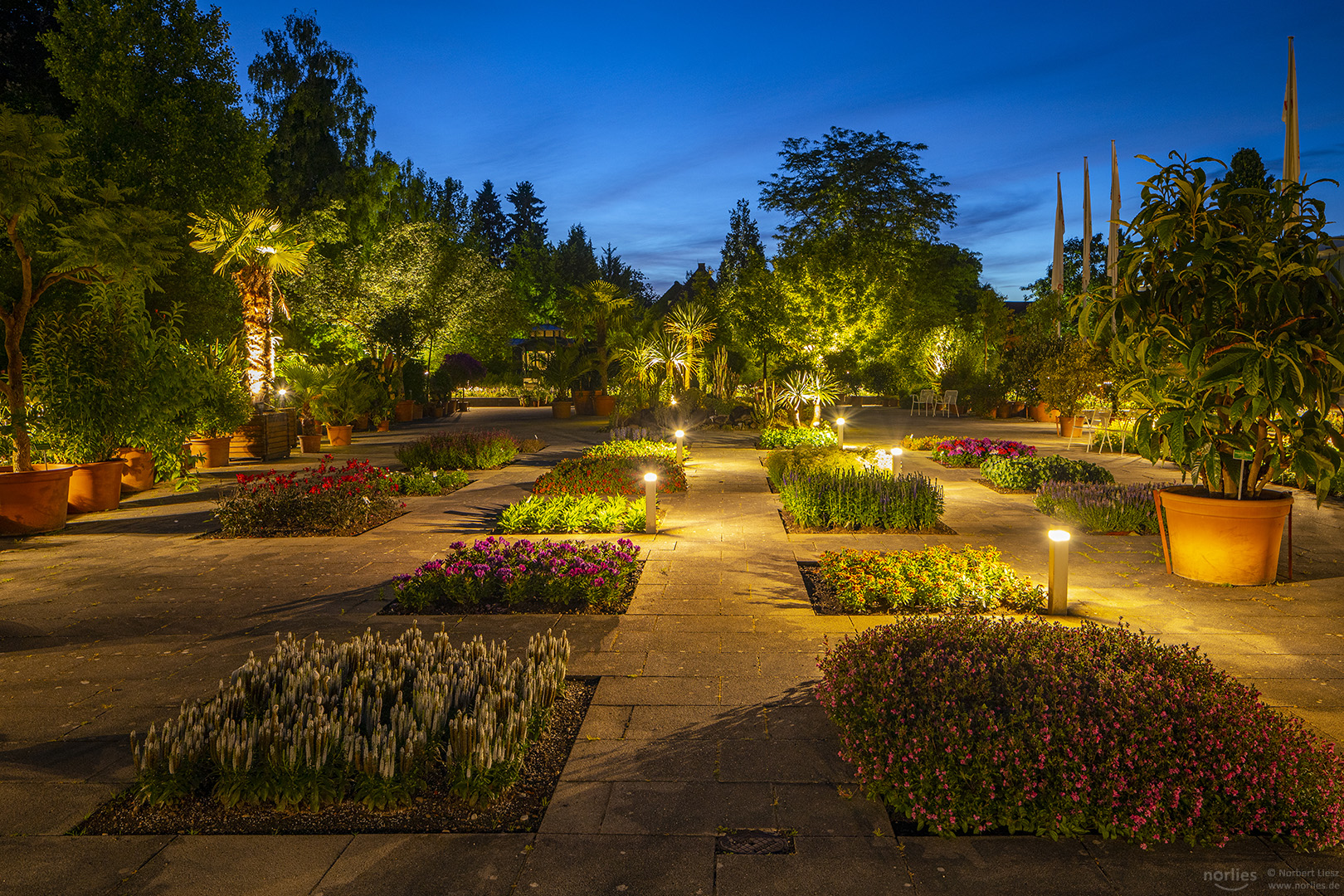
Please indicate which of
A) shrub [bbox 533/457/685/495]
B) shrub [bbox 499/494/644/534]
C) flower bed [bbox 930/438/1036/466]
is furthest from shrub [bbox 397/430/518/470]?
flower bed [bbox 930/438/1036/466]

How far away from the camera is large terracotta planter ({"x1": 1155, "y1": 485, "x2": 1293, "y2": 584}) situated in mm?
5777

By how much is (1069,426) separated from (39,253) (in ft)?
63.6

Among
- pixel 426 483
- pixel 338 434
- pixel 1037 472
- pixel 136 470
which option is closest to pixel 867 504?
pixel 1037 472

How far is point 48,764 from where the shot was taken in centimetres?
314

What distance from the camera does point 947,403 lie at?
27.3 m

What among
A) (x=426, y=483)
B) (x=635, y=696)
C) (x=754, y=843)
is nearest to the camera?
(x=754, y=843)

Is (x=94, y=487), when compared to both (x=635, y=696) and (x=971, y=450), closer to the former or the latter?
(x=635, y=696)

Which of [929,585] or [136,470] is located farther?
[136,470]

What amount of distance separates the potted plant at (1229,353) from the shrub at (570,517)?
4.81m

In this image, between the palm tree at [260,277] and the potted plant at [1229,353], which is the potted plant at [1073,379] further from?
the palm tree at [260,277]

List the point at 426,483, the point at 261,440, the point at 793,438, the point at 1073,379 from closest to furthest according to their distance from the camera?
the point at 426,483 → the point at 261,440 → the point at 793,438 → the point at 1073,379

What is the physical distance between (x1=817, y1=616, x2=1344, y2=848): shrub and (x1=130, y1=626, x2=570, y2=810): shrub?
1400 mm

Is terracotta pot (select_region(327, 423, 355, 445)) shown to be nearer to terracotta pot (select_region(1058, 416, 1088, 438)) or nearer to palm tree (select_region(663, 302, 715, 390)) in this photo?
palm tree (select_region(663, 302, 715, 390))

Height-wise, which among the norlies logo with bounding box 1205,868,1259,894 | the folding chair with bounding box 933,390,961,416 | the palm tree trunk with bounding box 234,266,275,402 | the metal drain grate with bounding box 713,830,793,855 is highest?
the palm tree trunk with bounding box 234,266,275,402
